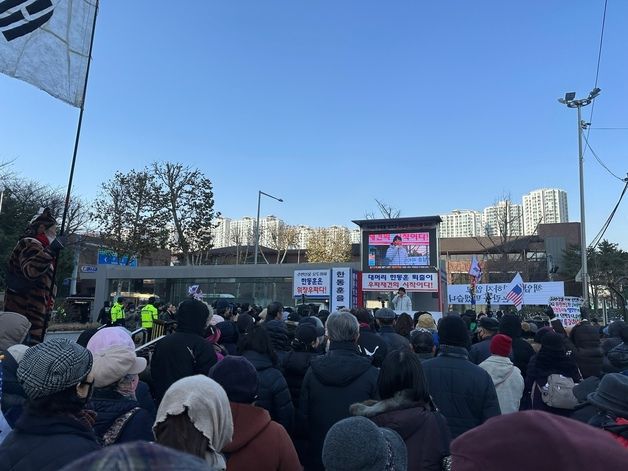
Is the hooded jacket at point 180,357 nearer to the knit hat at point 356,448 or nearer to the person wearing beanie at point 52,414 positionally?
the person wearing beanie at point 52,414

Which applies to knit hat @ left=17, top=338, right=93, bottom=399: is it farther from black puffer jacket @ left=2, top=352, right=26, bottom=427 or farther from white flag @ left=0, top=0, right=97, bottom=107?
white flag @ left=0, top=0, right=97, bottom=107

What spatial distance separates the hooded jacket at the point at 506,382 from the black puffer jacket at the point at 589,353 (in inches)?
61.0

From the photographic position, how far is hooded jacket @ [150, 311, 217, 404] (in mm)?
3934

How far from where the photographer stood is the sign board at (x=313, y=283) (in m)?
18.7

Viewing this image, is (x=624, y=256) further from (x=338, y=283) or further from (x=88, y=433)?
(x=88, y=433)

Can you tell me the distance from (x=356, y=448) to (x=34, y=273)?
3.99 m

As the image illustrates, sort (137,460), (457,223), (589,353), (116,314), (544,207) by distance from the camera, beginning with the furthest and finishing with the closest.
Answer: (457,223)
(544,207)
(116,314)
(589,353)
(137,460)

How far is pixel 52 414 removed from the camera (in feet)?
6.03

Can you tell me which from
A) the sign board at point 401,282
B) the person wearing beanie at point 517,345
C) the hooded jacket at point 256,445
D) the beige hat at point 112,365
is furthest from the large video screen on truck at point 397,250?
the beige hat at point 112,365

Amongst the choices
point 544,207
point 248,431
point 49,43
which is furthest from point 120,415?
point 544,207

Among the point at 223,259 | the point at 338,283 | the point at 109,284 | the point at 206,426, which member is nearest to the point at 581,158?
the point at 338,283

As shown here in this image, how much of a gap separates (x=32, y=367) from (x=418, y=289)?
23091mm

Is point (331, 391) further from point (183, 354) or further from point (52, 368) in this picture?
point (52, 368)

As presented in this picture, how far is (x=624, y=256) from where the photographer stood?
122 ft
